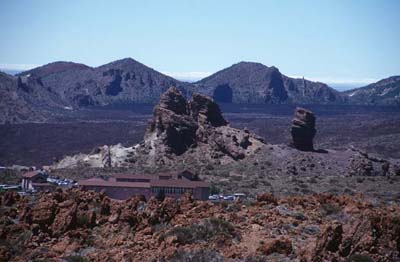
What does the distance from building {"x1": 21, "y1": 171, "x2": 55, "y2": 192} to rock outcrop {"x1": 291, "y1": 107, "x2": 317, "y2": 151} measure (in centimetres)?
2856

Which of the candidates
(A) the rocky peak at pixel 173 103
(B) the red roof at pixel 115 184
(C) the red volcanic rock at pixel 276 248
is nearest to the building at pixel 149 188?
(B) the red roof at pixel 115 184

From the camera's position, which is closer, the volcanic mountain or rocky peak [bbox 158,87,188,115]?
the volcanic mountain

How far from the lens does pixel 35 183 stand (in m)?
50.8

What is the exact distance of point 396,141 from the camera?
100 metres

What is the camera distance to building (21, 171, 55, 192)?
48719mm

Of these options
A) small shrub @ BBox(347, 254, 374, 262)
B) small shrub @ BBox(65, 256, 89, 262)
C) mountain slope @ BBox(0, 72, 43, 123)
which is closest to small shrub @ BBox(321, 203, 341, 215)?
small shrub @ BBox(347, 254, 374, 262)

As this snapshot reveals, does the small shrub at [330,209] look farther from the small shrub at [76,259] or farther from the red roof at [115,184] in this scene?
the red roof at [115,184]

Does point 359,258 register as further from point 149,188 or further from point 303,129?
point 303,129

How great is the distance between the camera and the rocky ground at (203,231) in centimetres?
1875

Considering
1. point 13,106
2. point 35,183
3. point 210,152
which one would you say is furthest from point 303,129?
point 13,106

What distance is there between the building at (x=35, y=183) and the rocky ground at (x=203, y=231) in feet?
74.0

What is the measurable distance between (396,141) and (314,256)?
85.8m

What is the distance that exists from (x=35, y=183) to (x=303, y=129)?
3195 centimetres

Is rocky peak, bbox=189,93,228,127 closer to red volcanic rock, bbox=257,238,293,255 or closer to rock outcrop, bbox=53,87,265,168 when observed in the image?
rock outcrop, bbox=53,87,265,168
